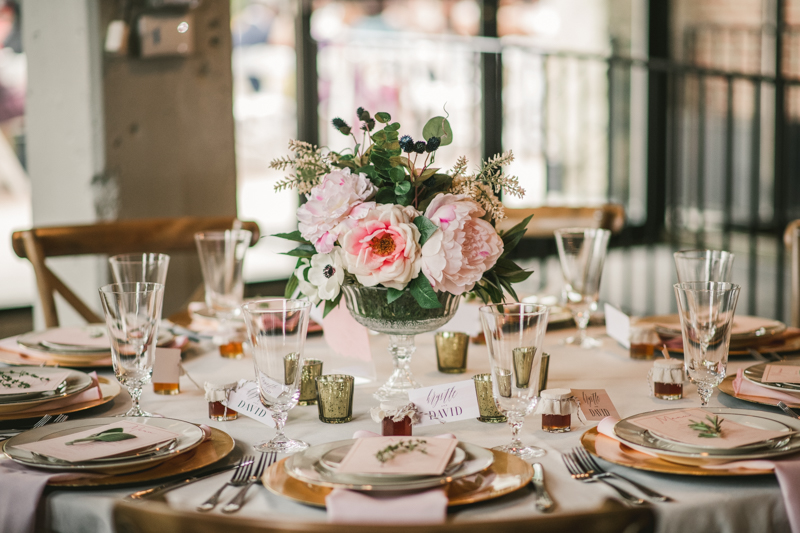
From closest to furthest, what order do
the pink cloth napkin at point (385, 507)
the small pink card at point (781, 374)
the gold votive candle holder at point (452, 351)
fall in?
the pink cloth napkin at point (385, 507)
the small pink card at point (781, 374)
the gold votive candle holder at point (452, 351)

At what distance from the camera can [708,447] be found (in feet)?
2.85

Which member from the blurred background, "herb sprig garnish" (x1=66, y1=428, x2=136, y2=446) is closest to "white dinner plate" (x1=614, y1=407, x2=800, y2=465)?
"herb sprig garnish" (x1=66, y1=428, x2=136, y2=446)

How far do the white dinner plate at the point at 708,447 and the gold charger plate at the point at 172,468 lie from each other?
0.47 meters

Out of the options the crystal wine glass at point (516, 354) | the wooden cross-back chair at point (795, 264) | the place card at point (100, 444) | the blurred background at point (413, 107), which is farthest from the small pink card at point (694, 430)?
the blurred background at point (413, 107)

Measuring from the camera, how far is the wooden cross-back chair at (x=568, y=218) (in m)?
2.54

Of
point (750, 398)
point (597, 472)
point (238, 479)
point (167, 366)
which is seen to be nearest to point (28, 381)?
point (167, 366)

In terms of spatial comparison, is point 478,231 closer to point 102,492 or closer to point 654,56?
point 102,492

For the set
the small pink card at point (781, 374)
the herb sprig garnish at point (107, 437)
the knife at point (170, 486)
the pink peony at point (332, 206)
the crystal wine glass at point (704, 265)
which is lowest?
the knife at point (170, 486)

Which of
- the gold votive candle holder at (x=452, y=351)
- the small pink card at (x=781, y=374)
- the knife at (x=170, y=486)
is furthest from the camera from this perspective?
the gold votive candle holder at (x=452, y=351)

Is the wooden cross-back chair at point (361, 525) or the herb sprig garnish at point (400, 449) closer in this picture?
the wooden cross-back chair at point (361, 525)

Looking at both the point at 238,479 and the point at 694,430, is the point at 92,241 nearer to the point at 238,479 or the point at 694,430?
the point at 238,479

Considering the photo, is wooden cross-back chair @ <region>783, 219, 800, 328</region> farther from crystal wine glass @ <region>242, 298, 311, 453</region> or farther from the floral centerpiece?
crystal wine glass @ <region>242, 298, 311, 453</region>

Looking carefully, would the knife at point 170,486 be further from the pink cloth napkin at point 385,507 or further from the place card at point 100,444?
the pink cloth napkin at point 385,507

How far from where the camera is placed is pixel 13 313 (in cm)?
366
